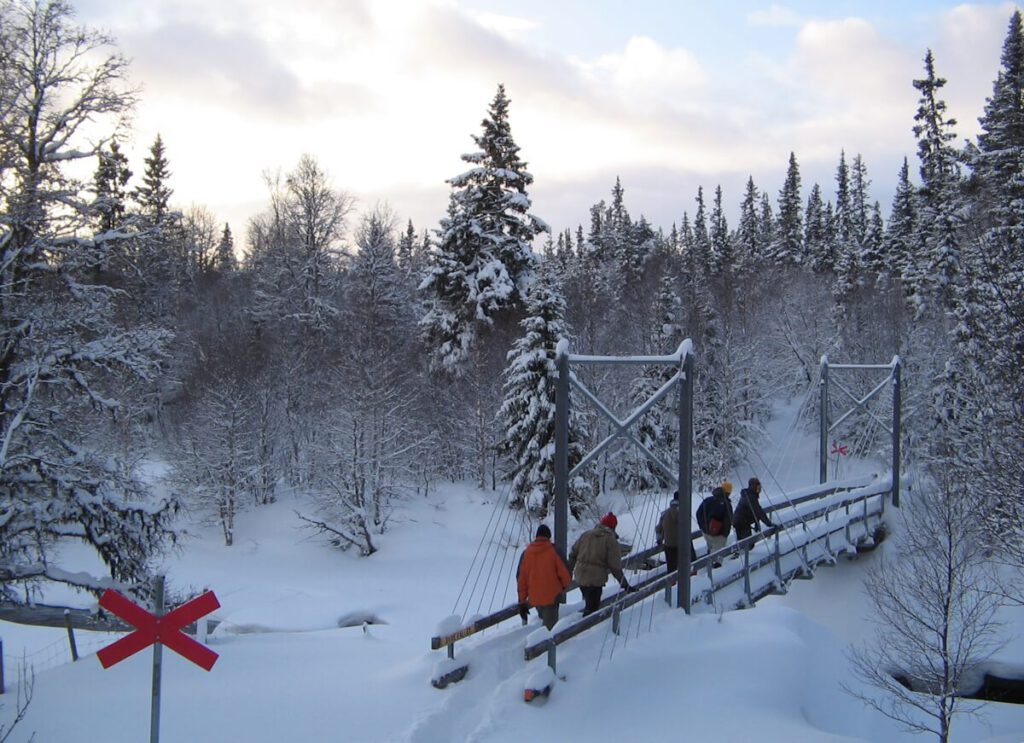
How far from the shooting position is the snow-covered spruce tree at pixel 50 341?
12156 mm

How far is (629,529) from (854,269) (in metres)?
35.6

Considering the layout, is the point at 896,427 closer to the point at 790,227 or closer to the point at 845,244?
the point at 845,244

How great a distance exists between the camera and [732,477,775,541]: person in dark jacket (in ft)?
48.1

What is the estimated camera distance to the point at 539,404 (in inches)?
1039

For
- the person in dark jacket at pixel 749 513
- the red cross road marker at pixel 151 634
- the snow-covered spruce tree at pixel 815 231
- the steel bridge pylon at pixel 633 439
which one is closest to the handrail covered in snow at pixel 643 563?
the person in dark jacket at pixel 749 513

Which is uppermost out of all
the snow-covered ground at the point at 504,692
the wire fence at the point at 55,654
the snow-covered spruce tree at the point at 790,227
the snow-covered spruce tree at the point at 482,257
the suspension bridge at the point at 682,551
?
the snow-covered spruce tree at the point at 790,227

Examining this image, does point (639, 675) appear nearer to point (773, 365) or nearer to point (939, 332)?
point (939, 332)

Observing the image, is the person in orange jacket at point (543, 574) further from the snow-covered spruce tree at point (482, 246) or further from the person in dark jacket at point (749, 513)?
the snow-covered spruce tree at point (482, 246)

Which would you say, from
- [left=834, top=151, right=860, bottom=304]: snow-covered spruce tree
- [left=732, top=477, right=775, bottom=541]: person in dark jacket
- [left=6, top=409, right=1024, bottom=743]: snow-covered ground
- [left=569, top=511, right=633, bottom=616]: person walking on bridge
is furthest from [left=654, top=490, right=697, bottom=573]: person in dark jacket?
[left=834, top=151, right=860, bottom=304]: snow-covered spruce tree

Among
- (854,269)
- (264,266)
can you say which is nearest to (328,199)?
(264,266)

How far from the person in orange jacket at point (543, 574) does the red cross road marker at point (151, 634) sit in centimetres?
470

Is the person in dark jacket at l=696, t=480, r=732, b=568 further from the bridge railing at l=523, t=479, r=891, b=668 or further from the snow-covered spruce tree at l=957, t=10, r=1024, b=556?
the snow-covered spruce tree at l=957, t=10, r=1024, b=556

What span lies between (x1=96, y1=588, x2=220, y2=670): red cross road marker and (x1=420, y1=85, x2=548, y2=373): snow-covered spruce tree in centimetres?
2599

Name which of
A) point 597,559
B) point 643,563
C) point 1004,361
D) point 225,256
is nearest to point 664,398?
point 1004,361
